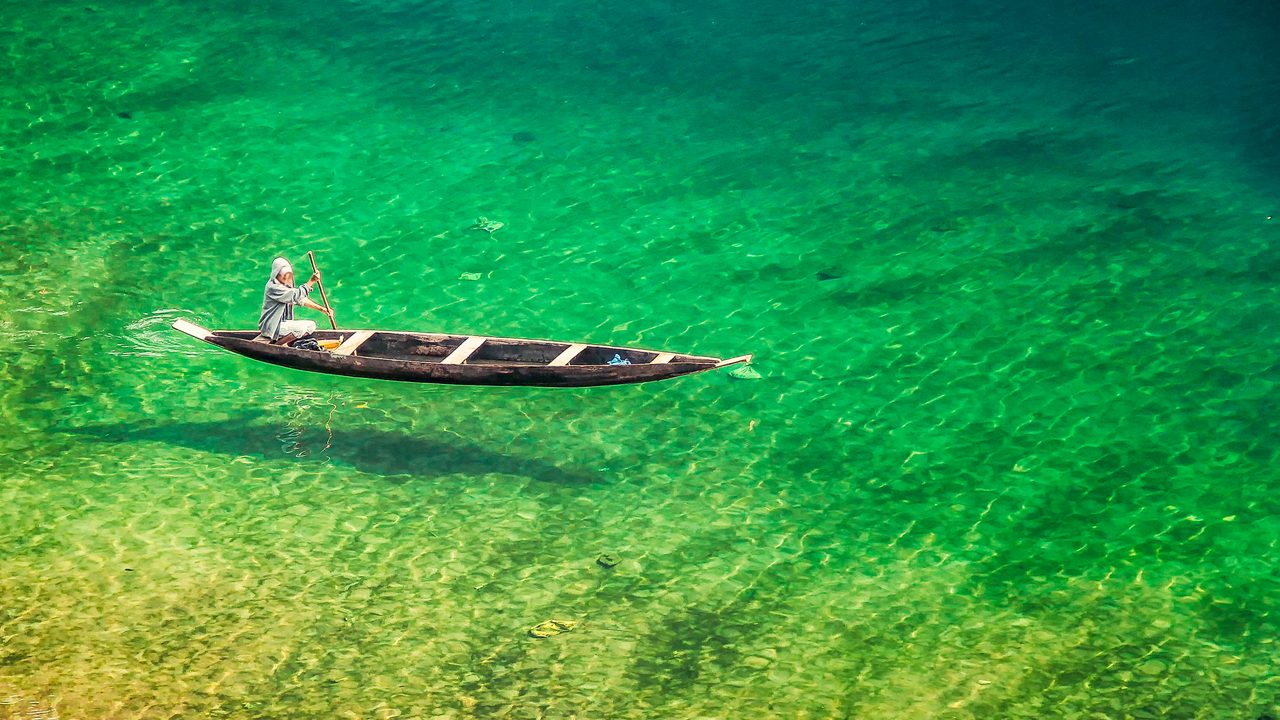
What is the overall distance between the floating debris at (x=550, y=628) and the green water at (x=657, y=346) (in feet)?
0.30

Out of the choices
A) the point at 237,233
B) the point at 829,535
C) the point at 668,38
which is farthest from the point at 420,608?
the point at 668,38

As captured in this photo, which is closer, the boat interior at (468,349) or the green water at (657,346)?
the green water at (657,346)

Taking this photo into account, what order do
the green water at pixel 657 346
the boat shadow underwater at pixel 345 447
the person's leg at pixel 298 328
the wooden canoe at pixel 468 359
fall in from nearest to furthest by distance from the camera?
the green water at pixel 657 346 < the wooden canoe at pixel 468 359 < the boat shadow underwater at pixel 345 447 < the person's leg at pixel 298 328

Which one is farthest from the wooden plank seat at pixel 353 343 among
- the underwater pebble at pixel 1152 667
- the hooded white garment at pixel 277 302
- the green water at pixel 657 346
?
the underwater pebble at pixel 1152 667

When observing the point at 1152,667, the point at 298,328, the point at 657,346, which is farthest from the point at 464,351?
the point at 1152,667

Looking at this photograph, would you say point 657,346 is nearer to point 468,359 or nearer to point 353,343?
point 468,359

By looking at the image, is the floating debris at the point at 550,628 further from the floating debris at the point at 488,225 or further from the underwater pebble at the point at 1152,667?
the floating debris at the point at 488,225

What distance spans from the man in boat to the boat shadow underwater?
86cm

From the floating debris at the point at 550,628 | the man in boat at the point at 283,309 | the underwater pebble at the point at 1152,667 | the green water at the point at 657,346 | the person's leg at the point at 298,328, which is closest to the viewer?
the underwater pebble at the point at 1152,667

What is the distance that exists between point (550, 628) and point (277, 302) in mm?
4271

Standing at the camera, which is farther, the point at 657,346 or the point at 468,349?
the point at 657,346

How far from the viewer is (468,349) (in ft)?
39.5

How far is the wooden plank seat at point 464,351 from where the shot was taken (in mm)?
11766

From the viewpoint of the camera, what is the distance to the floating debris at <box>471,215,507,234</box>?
53.3 ft
